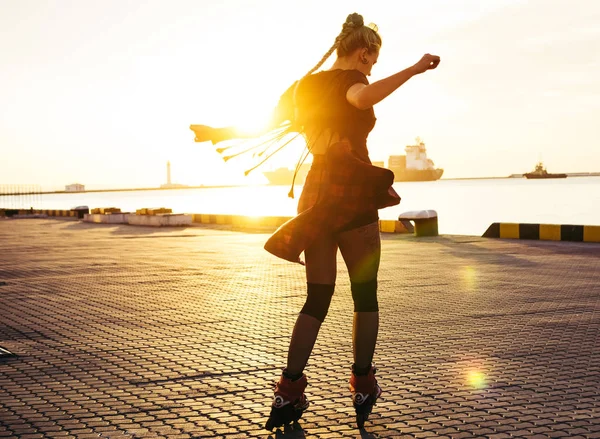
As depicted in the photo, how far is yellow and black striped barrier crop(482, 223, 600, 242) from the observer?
15.0m

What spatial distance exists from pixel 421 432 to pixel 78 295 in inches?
226

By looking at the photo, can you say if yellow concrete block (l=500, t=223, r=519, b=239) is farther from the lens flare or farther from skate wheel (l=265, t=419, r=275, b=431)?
skate wheel (l=265, t=419, r=275, b=431)

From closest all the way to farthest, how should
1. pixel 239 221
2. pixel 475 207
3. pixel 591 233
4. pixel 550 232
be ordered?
pixel 591 233, pixel 550 232, pixel 239 221, pixel 475 207

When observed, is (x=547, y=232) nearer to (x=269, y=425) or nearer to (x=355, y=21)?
(x=355, y=21)

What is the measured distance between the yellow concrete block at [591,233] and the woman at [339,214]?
40.8 feet

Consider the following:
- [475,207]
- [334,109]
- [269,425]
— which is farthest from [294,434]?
[475,207]

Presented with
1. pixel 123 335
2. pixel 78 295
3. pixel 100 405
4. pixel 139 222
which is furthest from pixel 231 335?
pixel 139 222

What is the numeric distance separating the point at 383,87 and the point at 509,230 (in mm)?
13887

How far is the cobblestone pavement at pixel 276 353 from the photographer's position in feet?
12.0

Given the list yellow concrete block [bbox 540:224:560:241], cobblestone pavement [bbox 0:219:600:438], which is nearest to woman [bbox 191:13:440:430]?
cobblestone pavement [bbox 0:219:600:438]

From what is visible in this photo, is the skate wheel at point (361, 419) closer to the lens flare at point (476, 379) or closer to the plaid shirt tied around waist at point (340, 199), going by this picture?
the plaid shirt tied around waist at point (340, 199)

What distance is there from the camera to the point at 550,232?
1575 centimetres

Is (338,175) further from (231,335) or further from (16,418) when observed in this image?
(231,335)

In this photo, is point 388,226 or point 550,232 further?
point 388,226
